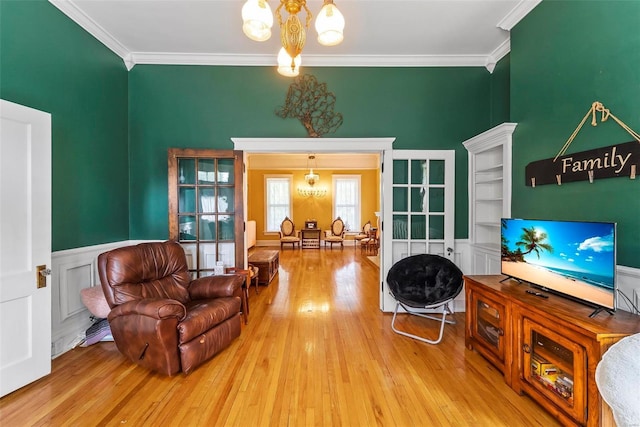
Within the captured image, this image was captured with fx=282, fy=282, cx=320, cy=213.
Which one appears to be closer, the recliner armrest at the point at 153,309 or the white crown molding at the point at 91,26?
the recliner armrest at the point at 153,309

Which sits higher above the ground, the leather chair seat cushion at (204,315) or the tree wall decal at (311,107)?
the tree wall decal at (311,107)

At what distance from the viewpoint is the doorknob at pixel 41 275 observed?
229cm

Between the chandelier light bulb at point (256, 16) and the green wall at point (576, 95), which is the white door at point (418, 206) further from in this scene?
the chandelier light bulb at point (256, 16)

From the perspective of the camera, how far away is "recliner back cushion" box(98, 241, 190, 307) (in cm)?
252

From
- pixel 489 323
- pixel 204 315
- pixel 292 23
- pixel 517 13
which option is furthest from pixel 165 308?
pixel 517 13

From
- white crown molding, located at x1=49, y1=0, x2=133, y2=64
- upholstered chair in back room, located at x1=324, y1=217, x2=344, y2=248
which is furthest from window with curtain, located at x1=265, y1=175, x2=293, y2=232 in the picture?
white crown molding, located at x1=49, y1=0, x2=133, y2=64

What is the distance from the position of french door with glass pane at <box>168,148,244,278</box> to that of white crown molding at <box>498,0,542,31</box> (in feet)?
10.9

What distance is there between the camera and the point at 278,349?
9.15 ft

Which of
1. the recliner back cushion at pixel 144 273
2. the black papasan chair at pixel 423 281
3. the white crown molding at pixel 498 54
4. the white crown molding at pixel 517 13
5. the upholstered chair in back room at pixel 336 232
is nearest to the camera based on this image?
the recliner back cushion at pixel 144 273

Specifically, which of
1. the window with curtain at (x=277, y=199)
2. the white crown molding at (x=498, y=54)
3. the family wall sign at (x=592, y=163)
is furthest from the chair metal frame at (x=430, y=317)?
the window with curtain at (x=277, y=199)

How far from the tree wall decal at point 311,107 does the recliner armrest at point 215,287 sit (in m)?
2.08

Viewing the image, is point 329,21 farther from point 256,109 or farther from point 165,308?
point 165,308

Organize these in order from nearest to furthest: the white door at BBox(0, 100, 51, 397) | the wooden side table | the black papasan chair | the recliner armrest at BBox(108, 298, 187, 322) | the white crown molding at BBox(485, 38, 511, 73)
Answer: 1. the white door at BBox(0, 100, 51, 397)
2. the recliner armrest at BBox(108, 298, 187, 322)
3. the black papasan chair
4. the white crown molding at BBox(485, 38, 511, 73)
5. the wooden side table

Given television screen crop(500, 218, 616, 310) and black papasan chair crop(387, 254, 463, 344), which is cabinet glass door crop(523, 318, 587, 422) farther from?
black papasan chair crop(387, 254, 463, 344)
